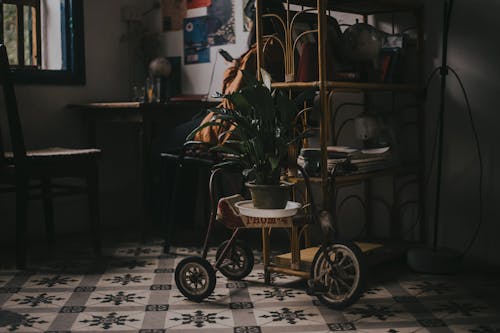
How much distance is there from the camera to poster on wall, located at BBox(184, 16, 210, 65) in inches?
170

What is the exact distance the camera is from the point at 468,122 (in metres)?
3.19

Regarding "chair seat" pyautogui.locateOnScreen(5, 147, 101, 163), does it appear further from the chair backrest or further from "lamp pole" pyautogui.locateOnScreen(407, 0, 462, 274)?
"lamp pole" pyautogui.locateOnScreen(407, 0, 462, 274)

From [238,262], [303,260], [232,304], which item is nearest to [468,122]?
[303,260]

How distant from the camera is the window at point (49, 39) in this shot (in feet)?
13.7

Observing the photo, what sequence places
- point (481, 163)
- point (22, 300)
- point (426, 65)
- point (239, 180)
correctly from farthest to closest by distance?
point (239, 180), point (426, 65), point (481, 163), point (22, 300)

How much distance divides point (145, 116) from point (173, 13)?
102cm

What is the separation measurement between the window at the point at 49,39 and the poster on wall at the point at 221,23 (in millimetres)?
841

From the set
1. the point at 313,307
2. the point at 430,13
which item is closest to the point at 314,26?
the point at 430,13

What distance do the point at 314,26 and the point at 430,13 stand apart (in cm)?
60

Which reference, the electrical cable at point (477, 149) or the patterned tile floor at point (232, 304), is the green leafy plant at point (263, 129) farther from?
the electrical cable at point (477, 149)

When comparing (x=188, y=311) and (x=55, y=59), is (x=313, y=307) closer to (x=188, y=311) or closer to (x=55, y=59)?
(x=188, y=311)

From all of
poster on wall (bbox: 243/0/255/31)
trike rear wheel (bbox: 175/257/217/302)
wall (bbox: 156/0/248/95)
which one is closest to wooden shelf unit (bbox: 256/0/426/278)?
trike rear wheel (bbox: 175/257/217/302)

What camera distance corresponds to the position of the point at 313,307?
8.53ft

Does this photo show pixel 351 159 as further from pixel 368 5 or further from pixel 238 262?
pixel 368 5
